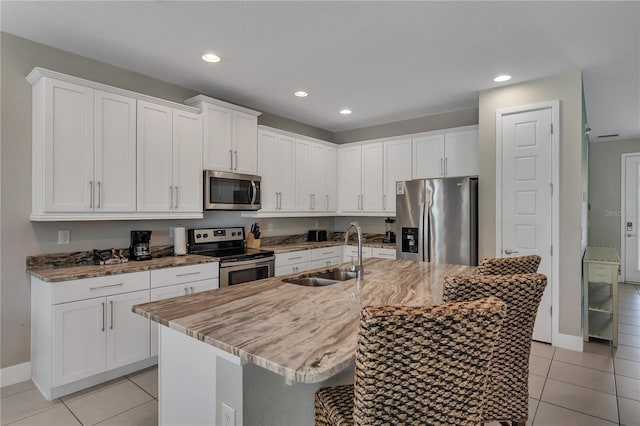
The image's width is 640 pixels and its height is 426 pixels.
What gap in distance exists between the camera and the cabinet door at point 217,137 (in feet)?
11.9

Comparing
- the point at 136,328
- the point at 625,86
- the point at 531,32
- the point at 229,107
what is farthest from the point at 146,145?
the point at 625,86

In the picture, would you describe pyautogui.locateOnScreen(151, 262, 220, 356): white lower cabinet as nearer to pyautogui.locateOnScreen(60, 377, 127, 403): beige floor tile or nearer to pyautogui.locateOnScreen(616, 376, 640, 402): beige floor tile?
pyautogui.locateOnScreen(60, 377, 127, 403): beige floor tile

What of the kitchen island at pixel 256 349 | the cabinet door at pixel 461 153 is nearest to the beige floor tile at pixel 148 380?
the kitchen island at pixel 256 349

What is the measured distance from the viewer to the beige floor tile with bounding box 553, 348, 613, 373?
2.97 metres

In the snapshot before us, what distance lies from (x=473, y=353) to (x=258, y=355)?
633mm

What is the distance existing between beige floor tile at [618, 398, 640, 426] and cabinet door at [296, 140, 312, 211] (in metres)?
3.67

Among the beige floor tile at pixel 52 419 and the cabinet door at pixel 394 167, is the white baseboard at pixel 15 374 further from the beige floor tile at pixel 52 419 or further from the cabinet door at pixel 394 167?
the cabinet door at pixel 394 167

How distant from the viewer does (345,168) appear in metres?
5.38

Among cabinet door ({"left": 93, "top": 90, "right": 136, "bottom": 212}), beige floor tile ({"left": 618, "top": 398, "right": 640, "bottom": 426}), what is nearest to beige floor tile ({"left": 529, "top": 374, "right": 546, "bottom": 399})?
beige floor tile ({"left": 618, "top": 398, "right": 640, "bottom": 426})

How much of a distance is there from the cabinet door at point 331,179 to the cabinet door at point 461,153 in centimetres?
172

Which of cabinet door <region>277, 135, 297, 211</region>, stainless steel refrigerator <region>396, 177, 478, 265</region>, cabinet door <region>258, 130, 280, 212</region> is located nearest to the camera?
stainless steel refrigerator <region>396, 177, 478, 265</region>

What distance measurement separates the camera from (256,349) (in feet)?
3.65

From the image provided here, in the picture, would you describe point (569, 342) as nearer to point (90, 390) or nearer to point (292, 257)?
point (292, 257)

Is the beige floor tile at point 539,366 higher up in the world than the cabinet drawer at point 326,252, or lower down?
lower down
